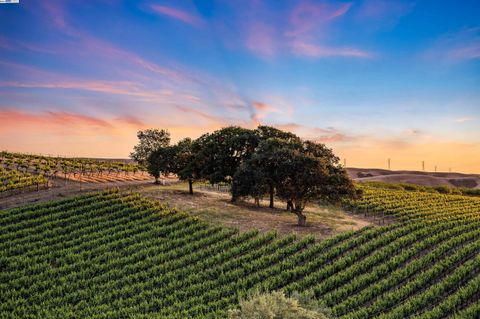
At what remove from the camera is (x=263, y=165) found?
138 feet

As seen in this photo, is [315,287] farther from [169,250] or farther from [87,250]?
[87,250]

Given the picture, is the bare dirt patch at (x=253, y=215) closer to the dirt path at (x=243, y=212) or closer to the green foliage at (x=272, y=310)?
the dirt path at (x=243, y=212)

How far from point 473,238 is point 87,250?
33866 mm

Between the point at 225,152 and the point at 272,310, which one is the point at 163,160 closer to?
Answer: the point at 225,152

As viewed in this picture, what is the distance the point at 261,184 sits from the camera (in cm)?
4056

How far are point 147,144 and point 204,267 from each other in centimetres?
4304

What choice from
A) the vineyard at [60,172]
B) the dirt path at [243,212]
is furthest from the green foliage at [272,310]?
the vineyard at [60,172]

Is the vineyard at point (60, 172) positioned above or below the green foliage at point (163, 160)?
below

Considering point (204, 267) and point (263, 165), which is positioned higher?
point (263, 165)

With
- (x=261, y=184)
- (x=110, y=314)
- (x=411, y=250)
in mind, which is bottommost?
(x=110, y=314)

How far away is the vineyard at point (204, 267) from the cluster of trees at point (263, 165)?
632 cm

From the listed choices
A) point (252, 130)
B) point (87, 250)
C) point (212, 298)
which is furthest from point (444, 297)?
point (252, 130)

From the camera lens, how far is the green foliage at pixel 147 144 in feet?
221

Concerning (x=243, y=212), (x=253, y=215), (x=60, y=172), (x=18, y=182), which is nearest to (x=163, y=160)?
(x=243, y=212)
